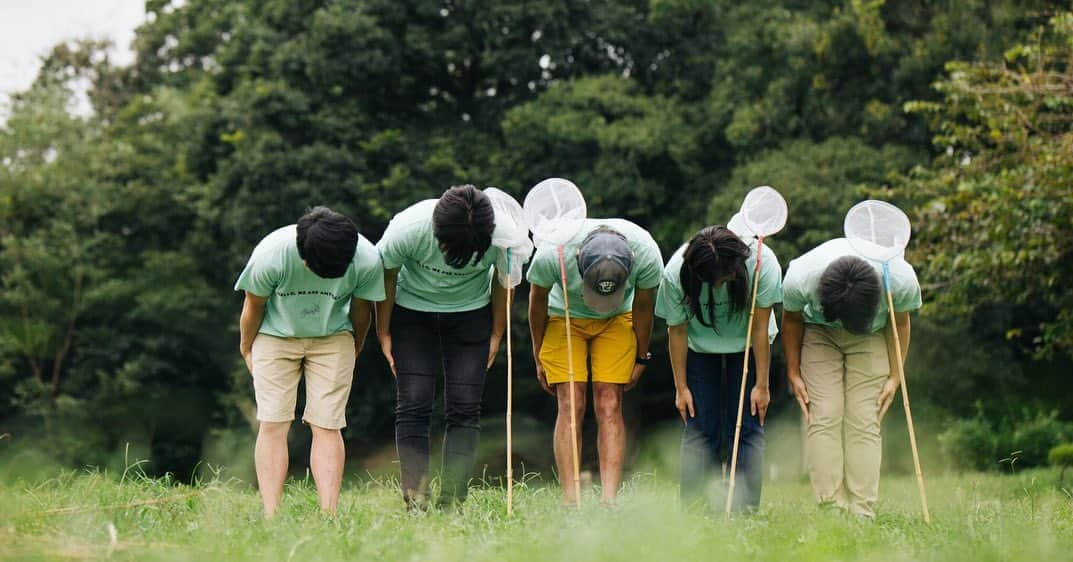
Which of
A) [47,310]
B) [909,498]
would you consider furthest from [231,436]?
[909,498]

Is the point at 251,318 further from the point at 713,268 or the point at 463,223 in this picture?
the point at 713,268

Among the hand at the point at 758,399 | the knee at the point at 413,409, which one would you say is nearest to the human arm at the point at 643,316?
the hand at the point at 758,399

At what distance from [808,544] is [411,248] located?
2.51 meters

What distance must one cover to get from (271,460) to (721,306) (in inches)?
92.6

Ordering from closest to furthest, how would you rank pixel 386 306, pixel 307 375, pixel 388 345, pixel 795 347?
pixel 307 375 < pixel 386 306 < pixel 388 345 < pixel 795 347

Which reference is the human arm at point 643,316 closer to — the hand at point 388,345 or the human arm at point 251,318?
the hand at point 388,345

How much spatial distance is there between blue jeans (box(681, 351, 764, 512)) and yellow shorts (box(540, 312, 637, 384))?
0.34m

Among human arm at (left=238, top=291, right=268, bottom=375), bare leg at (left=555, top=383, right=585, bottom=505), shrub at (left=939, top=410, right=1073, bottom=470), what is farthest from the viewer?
shrub at (left=939, top=410, right=1073, bottom=470)

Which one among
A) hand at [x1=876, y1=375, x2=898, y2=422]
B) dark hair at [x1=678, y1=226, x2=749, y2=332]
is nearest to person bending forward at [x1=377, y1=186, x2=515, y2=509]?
dark hair at [x1=678, y1=226, x2=749, y2=332]

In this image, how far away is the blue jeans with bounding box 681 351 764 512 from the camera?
5.76m

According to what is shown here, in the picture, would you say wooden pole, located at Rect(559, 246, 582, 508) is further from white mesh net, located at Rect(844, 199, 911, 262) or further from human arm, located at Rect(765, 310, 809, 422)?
white mesh net, located at Rect(844, 199, 911, 262)

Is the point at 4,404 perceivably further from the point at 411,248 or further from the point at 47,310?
the point at 411,248

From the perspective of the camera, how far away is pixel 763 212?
5.97m

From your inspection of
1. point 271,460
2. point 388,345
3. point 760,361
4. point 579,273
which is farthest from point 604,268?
point 271,460
